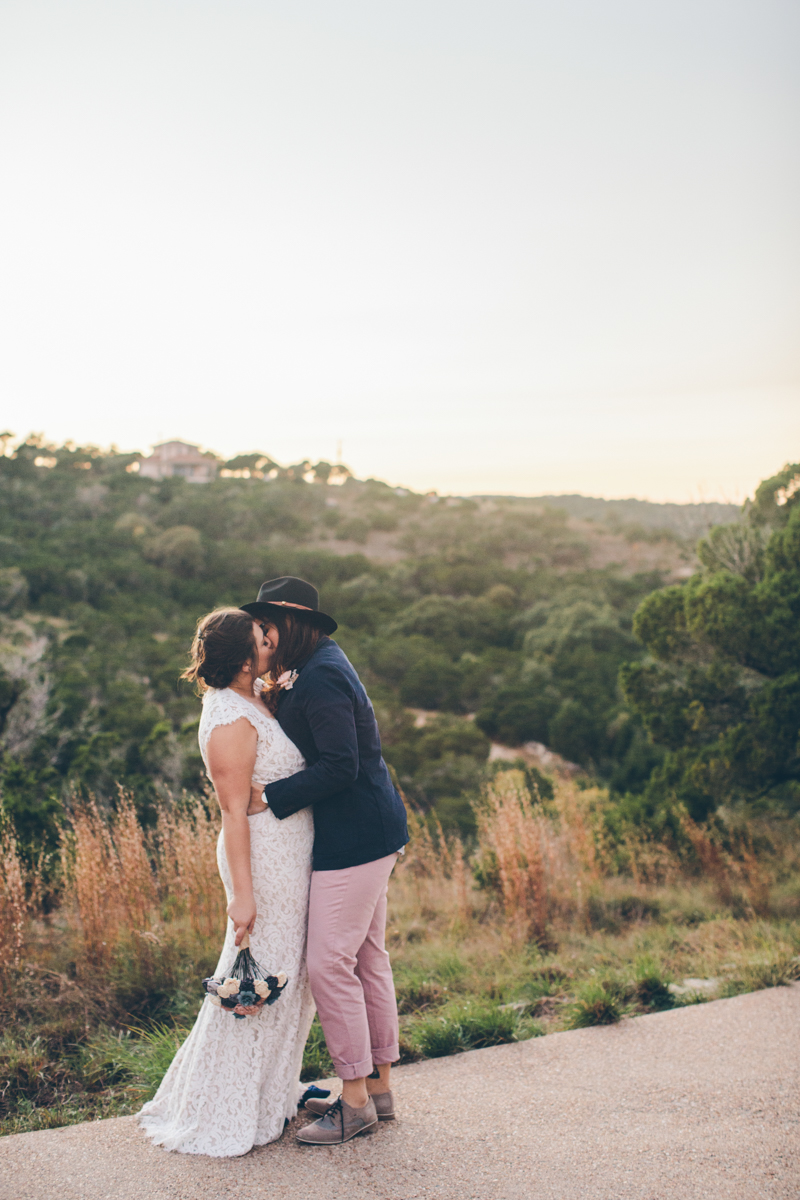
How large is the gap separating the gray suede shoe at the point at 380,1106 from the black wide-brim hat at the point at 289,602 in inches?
61.2

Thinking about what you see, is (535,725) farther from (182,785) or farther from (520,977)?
(520,977)

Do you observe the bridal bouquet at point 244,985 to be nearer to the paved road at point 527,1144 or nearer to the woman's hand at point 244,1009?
the woman's hand at point 244,1009

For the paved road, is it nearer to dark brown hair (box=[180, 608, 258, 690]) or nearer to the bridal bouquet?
the bridal bouquet

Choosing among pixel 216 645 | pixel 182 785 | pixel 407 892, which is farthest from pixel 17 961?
pixel 182 785

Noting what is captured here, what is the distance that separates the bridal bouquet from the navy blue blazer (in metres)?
0.35

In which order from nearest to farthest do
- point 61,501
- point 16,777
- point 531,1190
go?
point 531,1190
point 16,777
point 61,501

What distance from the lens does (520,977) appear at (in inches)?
157

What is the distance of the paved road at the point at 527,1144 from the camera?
7.38 feet

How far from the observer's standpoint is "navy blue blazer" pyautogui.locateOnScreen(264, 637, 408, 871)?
243 centimetres

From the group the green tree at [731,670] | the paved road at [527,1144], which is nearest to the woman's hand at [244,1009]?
the paved road at [527,1144]

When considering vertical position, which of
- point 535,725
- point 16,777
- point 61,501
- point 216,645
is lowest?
point 535,725

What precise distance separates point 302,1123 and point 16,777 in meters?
4.12

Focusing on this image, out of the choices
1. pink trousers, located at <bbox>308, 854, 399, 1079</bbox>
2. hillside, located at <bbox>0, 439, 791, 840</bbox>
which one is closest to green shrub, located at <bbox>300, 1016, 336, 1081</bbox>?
pink trousers, located at <bbox>308, 854, 399, 1079</bbox>

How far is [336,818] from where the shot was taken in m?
2.52
